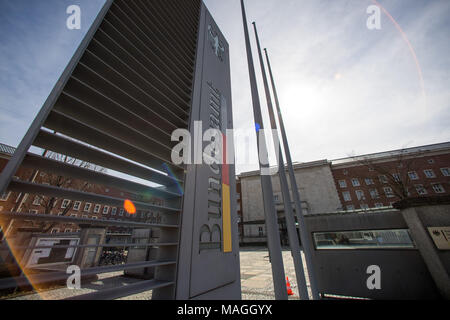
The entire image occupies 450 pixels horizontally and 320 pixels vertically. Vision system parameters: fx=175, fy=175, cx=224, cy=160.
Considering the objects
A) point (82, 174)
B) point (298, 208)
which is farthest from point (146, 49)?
point (298, 208)

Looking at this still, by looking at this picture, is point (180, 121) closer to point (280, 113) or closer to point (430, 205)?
point (280, 113)

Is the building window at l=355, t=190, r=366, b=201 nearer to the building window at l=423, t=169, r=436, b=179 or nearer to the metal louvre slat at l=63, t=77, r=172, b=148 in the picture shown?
the building window at l=423, t=169, r=436, b=179

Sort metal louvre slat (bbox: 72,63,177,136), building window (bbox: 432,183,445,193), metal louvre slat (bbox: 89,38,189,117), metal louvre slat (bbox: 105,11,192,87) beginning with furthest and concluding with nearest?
building window (bbox: 432,183,445,193) → metal louvre slat (bbox: 105,11,192,87) → metal louvre slat (bbox: 89,38,189,117) → metal louvre slat (bbox: 72,63,177,136)

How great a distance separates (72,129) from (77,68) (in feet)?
1.98

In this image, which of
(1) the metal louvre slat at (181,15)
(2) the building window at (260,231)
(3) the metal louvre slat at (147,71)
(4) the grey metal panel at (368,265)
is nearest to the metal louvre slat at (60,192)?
(3) the metal louvre slat at (147,71)

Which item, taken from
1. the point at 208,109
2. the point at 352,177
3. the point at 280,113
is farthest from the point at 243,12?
the point at 352,177

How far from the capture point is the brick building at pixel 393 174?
27719 millimetres

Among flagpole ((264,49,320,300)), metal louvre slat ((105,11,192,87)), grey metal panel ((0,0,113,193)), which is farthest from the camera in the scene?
flagpole ((264,49,320,300))

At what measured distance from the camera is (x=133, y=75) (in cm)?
205

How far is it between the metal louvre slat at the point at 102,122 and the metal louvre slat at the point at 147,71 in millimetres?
831

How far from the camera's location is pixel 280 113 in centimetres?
539

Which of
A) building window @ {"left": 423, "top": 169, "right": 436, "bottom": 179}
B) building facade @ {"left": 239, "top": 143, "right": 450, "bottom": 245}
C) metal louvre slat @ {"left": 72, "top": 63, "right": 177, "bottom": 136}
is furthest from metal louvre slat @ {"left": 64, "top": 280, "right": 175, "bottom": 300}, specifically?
building window @ {"left": 423, "top": 169, "right": 436, "bottom": 179}

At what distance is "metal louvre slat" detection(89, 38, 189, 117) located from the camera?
1820 mm
